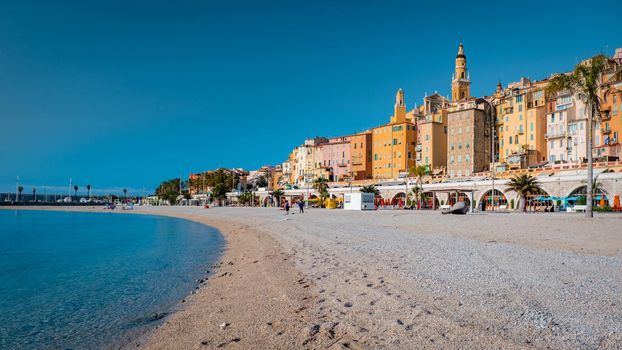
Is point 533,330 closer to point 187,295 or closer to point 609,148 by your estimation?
point 187,295

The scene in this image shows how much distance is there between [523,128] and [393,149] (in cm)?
2855

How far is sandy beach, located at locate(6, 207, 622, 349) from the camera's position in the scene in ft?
19.8

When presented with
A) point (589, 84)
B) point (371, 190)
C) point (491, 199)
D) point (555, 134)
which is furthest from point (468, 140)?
point (589, 84)

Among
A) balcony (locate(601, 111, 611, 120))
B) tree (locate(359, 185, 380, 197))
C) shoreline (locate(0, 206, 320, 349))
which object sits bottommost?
shoreline (locate(0, 206, 320, 349))

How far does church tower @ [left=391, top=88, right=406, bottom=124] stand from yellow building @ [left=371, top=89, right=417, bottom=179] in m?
6.87

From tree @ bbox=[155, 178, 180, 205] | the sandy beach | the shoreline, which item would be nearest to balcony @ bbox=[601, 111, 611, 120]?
the sandy beach

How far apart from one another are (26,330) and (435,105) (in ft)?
354

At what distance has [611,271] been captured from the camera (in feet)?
31.6

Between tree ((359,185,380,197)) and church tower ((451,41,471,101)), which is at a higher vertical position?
church tower ((451,41,471,101))

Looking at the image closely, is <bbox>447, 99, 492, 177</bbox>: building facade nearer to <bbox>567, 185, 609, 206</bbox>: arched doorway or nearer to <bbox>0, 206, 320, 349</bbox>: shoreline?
<bbox>567, 185, 609, 206</bbox>: arched doorway

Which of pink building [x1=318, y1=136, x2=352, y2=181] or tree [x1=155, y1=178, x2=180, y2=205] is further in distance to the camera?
tree [x1=155, y1=178, x2=180, y2=205]

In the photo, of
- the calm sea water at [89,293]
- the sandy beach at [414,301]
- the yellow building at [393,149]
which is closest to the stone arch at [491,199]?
the yellow building at [393,149]

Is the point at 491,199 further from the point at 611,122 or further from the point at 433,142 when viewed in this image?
the point at 433,142

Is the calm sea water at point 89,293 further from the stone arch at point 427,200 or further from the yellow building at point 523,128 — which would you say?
the yellow building at point 523,128
